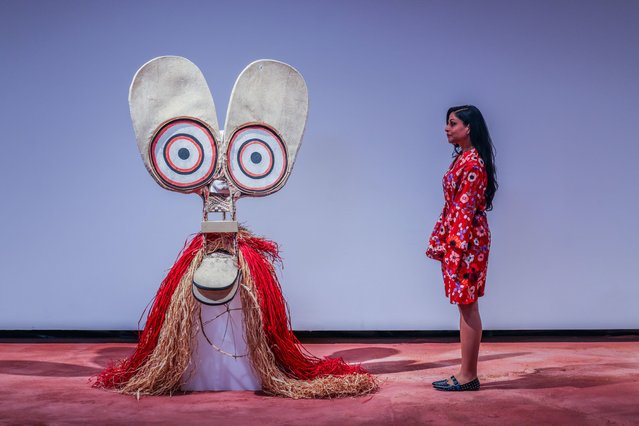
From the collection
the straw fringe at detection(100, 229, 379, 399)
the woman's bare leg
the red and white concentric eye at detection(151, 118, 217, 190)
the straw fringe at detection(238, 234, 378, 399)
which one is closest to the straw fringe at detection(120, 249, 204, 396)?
the straw fringe at detection(100, 229, 379, 399)

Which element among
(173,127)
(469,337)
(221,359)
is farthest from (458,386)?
(173,127)

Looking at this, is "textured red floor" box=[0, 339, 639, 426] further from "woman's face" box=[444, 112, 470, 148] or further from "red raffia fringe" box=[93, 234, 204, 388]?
"woman's face" box=[444, 112, 470, 148]

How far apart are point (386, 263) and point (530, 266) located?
32.5 inches

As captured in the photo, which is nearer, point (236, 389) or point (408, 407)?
point (408, 407)

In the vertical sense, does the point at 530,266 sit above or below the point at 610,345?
A: above

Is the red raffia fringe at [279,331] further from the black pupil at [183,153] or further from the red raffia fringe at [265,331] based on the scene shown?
the black pupil at [183,153]

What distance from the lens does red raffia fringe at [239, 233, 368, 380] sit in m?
2.93

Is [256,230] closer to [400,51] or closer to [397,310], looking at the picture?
[397,310]

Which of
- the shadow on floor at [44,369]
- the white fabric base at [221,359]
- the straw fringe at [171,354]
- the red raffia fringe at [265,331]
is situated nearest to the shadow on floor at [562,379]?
the red raffia fringe at [265,331]

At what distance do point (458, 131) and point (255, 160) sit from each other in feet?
2.61

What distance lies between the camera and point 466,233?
281cm

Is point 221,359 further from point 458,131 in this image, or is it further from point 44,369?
point 458,131

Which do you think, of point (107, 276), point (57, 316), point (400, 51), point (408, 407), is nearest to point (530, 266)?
point (400, 51)

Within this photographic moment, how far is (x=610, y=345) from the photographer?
13.5ft
